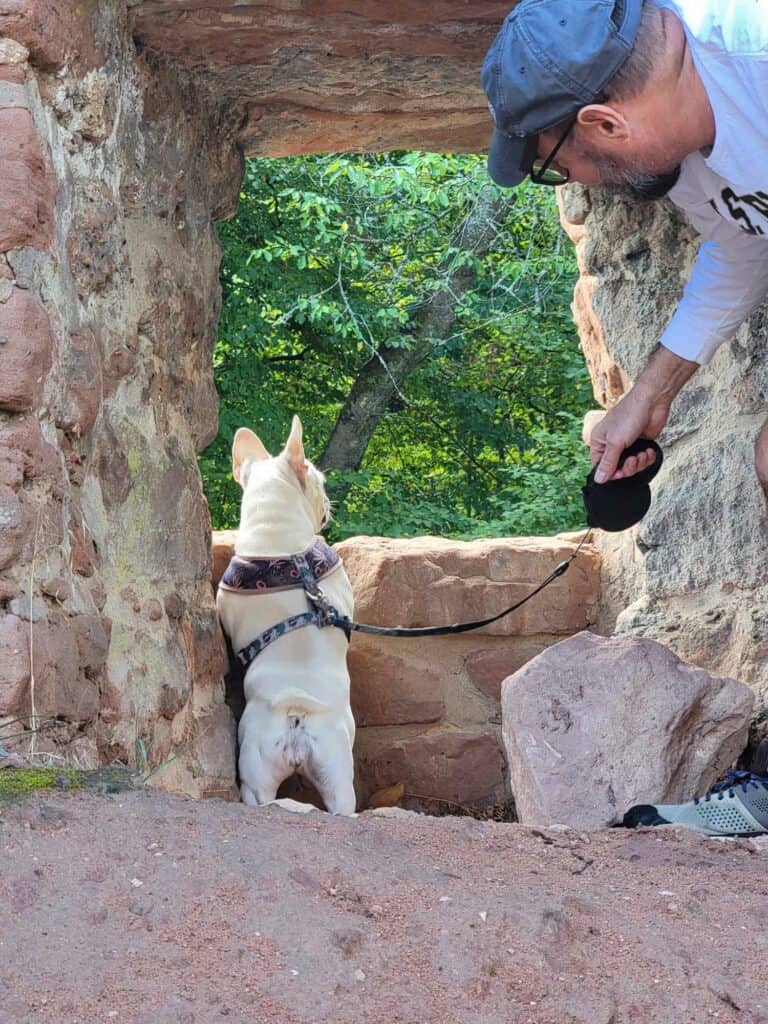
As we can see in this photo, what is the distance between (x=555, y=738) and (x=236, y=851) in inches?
43.8

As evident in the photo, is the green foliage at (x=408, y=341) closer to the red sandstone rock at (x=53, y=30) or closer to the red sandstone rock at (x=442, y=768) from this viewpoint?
the red sandstone rock at (x=442, y=768)

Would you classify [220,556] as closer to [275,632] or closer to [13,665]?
[275,632]

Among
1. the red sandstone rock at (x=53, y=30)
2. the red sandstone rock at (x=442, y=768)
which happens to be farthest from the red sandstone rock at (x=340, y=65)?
the red sandstone rock at (x=442, y=768)

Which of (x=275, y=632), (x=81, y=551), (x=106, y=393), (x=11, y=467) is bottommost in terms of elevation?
(x=275, y=632)

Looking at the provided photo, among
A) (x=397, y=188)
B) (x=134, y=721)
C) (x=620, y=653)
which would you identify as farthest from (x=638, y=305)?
(x=397, y=188)

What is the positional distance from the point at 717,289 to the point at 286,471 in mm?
1633

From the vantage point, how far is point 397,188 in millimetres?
8219

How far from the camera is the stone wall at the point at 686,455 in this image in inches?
118

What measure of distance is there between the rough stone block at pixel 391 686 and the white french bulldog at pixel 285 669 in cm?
26

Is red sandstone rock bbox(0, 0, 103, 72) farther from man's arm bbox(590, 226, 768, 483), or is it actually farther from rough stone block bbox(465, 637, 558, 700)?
rough stone block bbox(465, 637, 558, 700)

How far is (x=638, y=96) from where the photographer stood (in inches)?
76.4

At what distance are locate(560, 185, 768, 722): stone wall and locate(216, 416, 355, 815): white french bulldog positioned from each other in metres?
0.79

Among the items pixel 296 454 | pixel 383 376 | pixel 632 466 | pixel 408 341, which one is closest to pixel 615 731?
pixel 632 466

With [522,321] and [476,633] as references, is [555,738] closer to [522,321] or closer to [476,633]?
[476,633]
